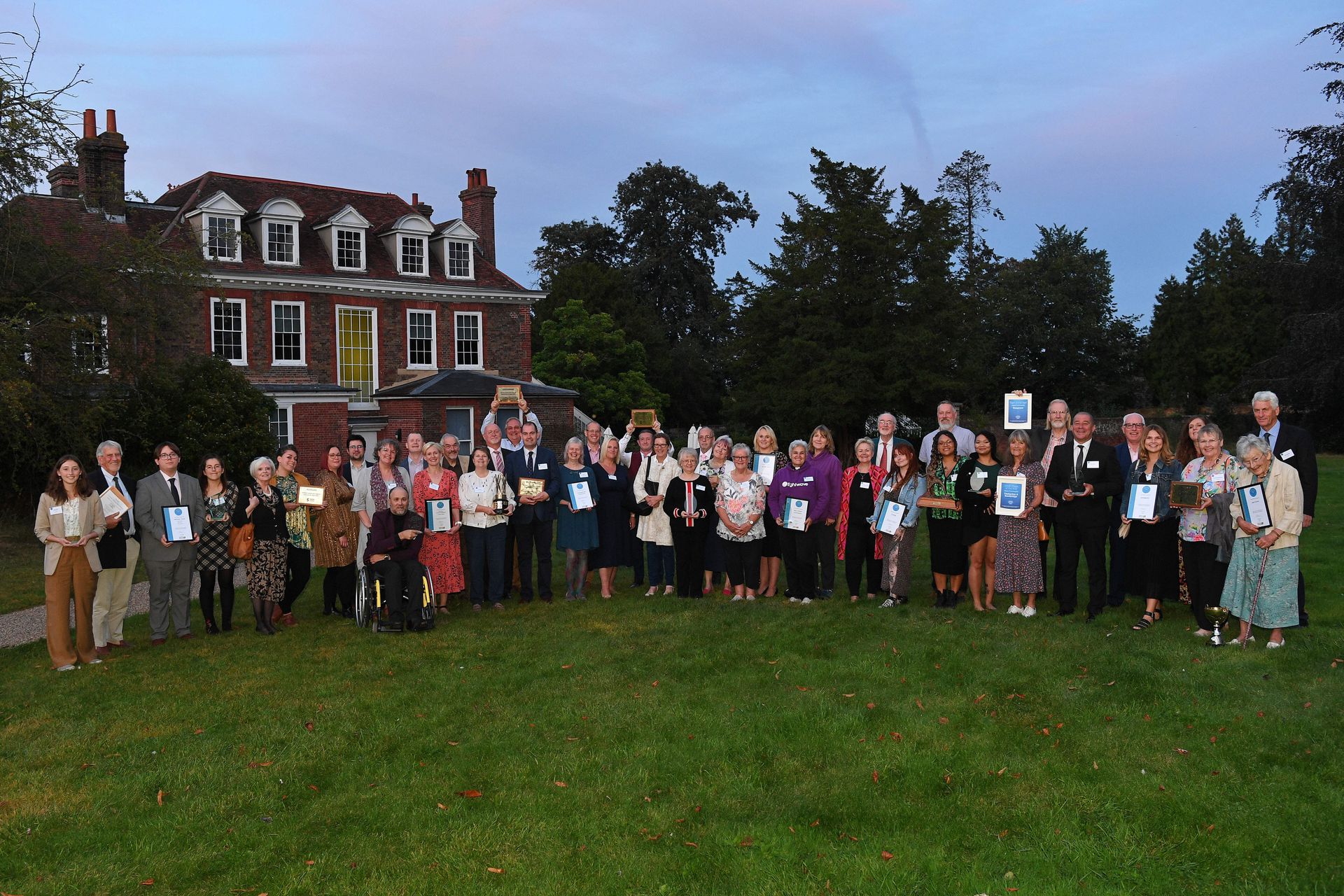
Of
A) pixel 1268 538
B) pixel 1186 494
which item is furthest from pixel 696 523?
pixel 1268 538

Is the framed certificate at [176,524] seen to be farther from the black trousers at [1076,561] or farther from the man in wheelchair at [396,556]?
the black trousers at [1076,561]

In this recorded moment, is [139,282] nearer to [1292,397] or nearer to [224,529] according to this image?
[224,529]

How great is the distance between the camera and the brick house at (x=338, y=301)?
30.0m

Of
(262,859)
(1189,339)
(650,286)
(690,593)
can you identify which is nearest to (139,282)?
(690,593)

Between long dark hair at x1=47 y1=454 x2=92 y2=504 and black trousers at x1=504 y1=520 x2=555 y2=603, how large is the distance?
4.05 meters

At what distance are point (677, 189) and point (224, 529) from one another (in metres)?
49.9

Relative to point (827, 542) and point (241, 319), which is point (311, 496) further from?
point (241, 319)

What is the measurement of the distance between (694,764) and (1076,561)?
5392mm

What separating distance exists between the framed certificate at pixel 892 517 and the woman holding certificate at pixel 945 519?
0.22m

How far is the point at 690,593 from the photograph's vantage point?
11.1 metres

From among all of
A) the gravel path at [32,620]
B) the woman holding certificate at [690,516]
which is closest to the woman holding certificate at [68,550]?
the gravel path at [32,620]

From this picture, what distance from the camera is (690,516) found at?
10852 mm

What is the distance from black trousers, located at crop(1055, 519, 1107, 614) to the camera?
9.41 metres

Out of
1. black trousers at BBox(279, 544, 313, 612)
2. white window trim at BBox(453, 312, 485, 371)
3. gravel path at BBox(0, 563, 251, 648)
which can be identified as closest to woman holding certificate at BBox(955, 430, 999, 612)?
black trousers at BBox(279, 544, 313, 612)
